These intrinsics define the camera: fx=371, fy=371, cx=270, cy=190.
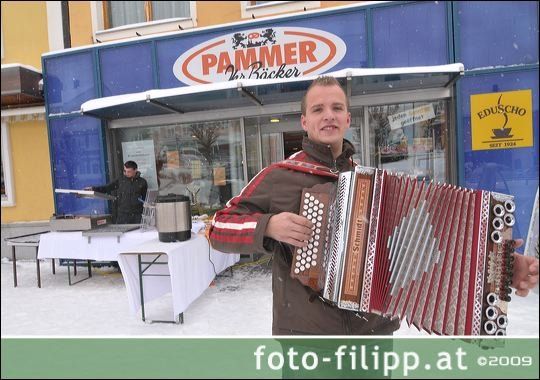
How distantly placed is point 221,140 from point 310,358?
508 centimetres

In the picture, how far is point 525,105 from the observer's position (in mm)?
4848

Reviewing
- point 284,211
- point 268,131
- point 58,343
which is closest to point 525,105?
point 268,131

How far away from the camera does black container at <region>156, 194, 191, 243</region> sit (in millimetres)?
3973

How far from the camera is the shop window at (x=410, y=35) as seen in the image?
508cm

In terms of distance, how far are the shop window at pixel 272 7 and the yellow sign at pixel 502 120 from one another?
115 inches

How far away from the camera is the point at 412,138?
220 inches

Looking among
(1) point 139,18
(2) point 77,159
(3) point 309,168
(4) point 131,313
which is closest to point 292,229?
(3) point 309,168

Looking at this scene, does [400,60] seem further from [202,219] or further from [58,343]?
[58,343]

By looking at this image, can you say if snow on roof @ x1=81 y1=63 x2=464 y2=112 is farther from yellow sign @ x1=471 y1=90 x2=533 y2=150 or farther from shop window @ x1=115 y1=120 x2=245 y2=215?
shop window @ x1=115 y1=120 x2=245 y2=215

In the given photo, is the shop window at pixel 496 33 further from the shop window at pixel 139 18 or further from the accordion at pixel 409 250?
the accordion at pixel 409 250

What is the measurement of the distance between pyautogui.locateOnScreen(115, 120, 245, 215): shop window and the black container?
7.18ft

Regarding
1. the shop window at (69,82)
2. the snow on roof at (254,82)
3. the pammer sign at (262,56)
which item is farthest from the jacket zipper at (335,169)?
the shop window at (69,82)

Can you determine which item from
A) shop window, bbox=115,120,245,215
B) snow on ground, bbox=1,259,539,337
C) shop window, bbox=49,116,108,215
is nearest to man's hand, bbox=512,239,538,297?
snow on ground, bbox=1,259,539,337

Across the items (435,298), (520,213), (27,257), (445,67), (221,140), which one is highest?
(445,67)
